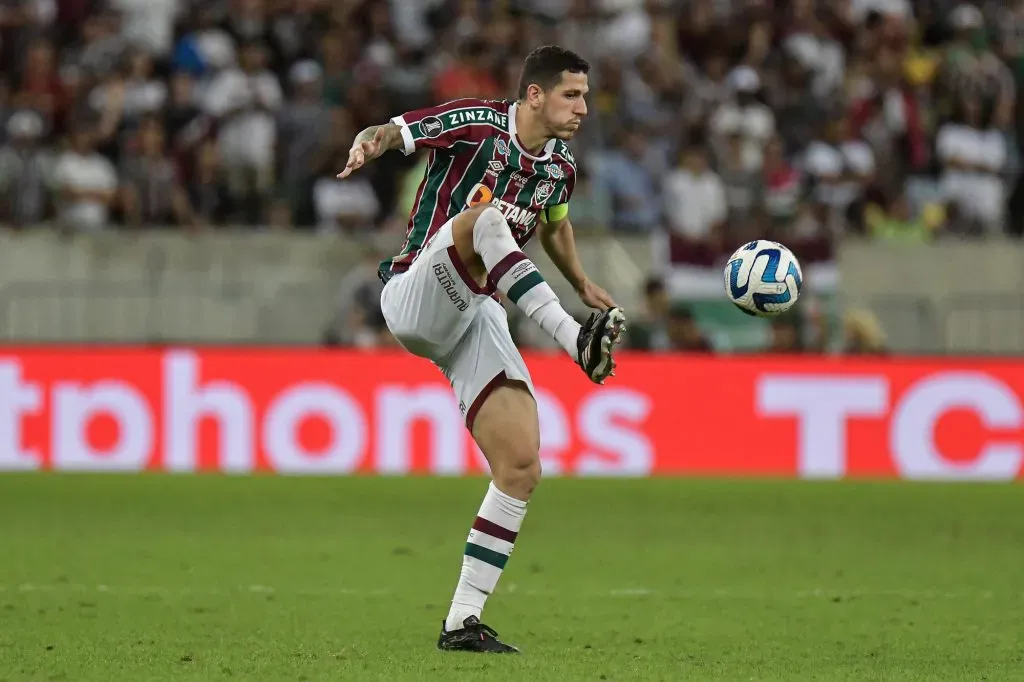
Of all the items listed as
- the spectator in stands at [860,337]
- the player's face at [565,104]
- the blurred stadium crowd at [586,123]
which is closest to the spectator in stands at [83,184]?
the blurred stadium crowd at [586,123]

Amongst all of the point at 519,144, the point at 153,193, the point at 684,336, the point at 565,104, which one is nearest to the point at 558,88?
the point at 565,104

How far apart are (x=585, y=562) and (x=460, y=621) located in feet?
11.3

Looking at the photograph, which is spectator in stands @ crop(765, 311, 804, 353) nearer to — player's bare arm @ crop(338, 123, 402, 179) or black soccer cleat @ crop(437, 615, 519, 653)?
player's bare arm @ crop(338, 123, 402, 179)

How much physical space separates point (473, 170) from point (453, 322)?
2.49 feet

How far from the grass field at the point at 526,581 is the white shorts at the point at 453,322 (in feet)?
3.73

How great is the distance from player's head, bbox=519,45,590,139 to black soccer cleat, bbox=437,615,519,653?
2.15 m

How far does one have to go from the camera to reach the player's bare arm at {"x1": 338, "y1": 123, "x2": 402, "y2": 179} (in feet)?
21.3

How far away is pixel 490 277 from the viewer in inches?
255

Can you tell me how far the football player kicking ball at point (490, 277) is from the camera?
6445 mm

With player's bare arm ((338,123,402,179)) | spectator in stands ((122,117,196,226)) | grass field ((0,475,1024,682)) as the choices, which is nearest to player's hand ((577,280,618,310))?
player's bare arm ((338,123,402,179))

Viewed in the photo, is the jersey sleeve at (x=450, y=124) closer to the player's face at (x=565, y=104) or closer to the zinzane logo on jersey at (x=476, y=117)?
the zinzane logo on jersey at (x=476, y=117)

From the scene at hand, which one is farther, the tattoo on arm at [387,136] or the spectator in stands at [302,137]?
the spectator in stands at [302,137]

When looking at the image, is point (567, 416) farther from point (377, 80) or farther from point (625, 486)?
point (377, 80)

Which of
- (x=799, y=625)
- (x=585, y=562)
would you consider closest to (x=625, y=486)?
(x=585, y=562)
